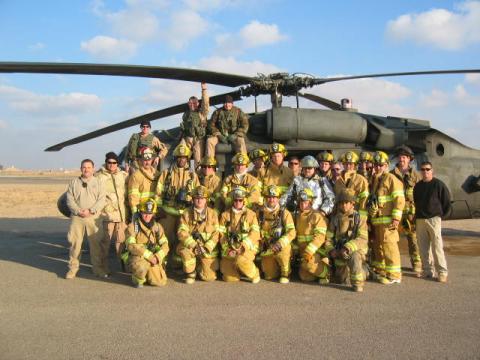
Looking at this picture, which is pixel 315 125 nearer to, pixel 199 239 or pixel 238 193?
pixel 238 193

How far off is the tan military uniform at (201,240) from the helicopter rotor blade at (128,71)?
218 centimetres

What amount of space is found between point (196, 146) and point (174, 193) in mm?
1312

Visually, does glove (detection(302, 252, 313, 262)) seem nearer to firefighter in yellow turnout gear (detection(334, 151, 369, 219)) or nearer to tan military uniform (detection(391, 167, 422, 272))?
firefighter in yellow turnout gear (detection(334, 151, 369, 219))

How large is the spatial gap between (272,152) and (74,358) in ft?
14.3

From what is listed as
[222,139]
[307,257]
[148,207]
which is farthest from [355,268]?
[222,139]

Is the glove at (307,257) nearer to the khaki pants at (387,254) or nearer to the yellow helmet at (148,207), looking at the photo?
the khaki pants at (387,254)

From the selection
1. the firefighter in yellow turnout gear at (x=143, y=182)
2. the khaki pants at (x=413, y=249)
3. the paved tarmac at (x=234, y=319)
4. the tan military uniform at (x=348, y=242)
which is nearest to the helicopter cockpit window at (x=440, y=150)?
the khaki pants at (x=413, y=249)

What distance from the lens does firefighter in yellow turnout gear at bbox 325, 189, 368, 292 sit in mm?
5727

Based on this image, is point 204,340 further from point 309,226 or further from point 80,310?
point 309,226

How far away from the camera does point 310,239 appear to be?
6094 millimetres

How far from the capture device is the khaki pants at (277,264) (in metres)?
6.01

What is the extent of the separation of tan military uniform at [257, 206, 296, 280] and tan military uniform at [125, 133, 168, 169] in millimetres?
2438

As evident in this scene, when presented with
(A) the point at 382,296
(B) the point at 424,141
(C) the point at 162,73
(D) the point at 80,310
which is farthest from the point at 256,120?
(D) the point at 80,310

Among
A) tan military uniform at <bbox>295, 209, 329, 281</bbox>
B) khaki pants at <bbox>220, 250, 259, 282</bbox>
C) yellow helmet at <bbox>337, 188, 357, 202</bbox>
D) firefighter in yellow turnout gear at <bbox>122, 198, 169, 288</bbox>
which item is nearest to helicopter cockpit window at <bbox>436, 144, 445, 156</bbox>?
yellow helmet at <bbox>337, 188, 357, 202</bbox>
